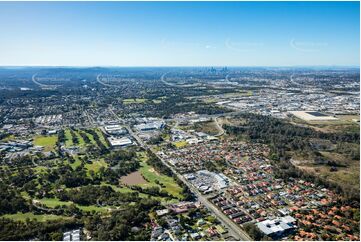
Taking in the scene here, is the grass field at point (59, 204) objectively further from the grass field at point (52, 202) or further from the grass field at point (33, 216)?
the grass field at point (33, 216)

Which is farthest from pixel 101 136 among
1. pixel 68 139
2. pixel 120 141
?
pixel 120 141

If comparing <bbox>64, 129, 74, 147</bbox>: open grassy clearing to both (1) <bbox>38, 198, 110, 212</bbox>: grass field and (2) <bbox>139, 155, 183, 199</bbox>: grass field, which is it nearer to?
(2) <bbox>139, 155, 183, 199</bbox>: grass field

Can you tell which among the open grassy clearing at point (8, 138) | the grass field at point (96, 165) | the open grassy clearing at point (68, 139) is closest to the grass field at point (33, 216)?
the grass field at point (96, 165)

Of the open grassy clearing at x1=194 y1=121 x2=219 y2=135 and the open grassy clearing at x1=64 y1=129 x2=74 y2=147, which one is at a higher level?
the open grassy clearing at x1=194 y1=121 x2=219 y2=135

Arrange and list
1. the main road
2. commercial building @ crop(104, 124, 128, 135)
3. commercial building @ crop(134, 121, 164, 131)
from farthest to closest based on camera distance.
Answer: commercial building @ crop(134, 121, 164, 131) → commercial building @ crop(104, 124, 128, 135) → the main road

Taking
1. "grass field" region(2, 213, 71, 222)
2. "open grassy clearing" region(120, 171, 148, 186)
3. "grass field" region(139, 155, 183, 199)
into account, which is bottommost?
"grass field" region(2, 213, 71, 222)

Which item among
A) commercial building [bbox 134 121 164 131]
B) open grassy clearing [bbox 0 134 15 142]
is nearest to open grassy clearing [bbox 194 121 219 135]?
commercial building [bbox 134 121 164 131]

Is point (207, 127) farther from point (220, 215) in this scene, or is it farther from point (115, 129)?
point (220, 215)

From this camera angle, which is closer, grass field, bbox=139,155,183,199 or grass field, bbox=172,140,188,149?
grass field, bbox=139,155,183,199

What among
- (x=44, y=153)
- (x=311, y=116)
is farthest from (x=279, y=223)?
(x=311, y=116)
